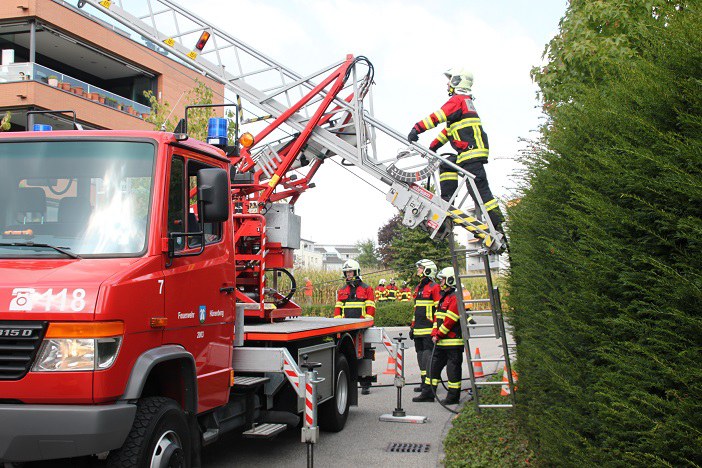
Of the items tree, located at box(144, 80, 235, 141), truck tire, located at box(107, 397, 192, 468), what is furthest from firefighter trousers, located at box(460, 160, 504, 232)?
tree, located at box(144, 80, 235, 141)

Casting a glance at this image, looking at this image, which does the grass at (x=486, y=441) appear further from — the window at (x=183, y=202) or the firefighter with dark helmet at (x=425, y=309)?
the window at (x=183, y=202)

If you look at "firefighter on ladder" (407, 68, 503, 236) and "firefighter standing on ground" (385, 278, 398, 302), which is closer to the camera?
"firefighter on ladder" (407, 68, 503, 236)

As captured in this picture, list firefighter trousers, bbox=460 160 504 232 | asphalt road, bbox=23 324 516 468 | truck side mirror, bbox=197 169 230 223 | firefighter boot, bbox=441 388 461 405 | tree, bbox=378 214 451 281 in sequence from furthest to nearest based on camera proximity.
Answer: tree, bbox=378 214 451 281, firefighter boot, bbox=441 388 461 405, firefighter trousers, bbox=460 160 504 232, asphalt road, bbox=23 324 516 468, truck side mirror, bbox=197 169 230 223

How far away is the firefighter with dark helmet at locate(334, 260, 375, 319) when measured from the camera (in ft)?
41.2

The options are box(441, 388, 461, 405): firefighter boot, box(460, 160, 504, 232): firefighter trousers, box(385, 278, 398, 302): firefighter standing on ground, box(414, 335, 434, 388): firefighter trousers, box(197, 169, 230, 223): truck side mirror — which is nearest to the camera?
box(197, 169, 230, 223): truck side mirror

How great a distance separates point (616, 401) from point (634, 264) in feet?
2.24

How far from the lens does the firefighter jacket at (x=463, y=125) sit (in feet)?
29.5

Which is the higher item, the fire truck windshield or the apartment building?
the apartment building

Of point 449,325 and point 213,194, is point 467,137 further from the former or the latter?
point 213,194

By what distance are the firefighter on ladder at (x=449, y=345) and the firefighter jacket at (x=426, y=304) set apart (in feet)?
2.49

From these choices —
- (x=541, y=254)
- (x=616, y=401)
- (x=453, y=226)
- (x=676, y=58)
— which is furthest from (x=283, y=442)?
(x=676, y=58)

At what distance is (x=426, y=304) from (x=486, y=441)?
4.16 m

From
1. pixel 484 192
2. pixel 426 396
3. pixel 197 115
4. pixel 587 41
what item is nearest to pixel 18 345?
pixel 484 192

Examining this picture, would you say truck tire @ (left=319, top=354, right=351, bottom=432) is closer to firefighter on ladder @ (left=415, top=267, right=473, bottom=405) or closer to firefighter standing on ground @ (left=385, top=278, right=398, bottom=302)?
firefighter on ladder @ (left=415, top=267, right=473, bottom=405)
